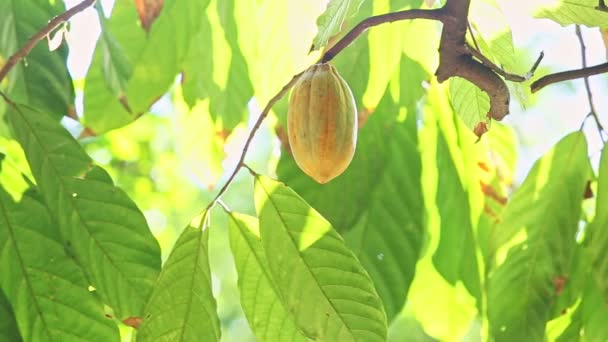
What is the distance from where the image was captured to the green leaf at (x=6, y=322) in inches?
38.0

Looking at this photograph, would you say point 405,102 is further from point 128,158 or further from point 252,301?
point 128,158

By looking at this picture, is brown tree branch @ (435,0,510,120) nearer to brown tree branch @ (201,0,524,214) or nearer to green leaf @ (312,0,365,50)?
brown tree branch @ (201,0,524,214)

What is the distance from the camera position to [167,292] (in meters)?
0.92

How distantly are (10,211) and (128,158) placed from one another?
2.08 metres

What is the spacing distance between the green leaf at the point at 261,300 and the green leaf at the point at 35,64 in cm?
30

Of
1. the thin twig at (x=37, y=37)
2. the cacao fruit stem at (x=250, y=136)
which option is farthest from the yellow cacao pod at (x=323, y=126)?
the thin twig at (x=37, y=37)

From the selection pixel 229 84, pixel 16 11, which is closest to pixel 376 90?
pixel 229 84

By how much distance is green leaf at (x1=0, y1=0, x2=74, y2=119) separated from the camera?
109cm

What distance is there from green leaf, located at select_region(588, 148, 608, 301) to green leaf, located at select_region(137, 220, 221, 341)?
411 millimetres

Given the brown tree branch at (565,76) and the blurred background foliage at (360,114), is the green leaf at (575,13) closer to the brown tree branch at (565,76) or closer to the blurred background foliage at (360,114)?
the brown tree branch at (565,76)

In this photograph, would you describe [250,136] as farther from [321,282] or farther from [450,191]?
[450,191]

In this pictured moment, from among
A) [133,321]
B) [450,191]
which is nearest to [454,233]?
[450,191]

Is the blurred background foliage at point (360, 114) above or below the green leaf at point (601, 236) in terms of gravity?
above

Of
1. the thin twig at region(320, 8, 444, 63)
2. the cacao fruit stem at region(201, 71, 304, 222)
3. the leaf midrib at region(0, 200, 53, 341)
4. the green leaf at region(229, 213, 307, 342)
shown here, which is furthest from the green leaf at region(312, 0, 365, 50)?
the leaf midrib at region(0, 200, 53, 341)
